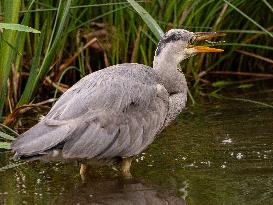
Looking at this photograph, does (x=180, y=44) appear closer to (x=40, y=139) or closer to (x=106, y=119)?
(x=106, y=119)

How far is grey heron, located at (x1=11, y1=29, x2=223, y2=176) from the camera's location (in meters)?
5.13

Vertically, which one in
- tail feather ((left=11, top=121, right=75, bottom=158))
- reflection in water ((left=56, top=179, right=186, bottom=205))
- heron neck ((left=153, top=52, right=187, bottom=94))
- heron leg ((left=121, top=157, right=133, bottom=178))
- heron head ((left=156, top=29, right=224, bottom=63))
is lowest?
reflection in water ((left=56, top=179, right=186, bottom=205))

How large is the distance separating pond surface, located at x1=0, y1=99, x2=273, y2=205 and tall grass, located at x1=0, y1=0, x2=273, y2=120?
909mm

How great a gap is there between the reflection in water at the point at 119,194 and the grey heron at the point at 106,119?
0.62 feet

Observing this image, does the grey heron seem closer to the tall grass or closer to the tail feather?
the tail feather

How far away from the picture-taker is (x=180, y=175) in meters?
5.42

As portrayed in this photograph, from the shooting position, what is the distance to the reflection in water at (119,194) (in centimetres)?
490

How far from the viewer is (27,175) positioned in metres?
5.58

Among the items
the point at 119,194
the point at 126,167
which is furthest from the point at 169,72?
the point at 119,194

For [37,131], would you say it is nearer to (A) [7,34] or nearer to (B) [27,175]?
(B) [27,175]

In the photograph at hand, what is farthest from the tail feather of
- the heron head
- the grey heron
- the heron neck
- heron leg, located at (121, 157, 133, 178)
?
the heron head

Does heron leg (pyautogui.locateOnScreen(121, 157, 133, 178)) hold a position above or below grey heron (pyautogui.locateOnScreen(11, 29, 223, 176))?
below

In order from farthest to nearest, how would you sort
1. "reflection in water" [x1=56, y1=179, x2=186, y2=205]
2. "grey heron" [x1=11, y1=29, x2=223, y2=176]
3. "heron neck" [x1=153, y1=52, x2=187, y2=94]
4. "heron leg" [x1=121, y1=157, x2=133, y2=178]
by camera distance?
"heron neck" [x1=153, y1=52, x2=187, y2=94]
"heron leg" [x1=121, y1=157, x2=133, y2=178]
"grey heron" [x1=11, y1=29, x2=223, y2=176]
"reflection in water" [x1=56, y1=179, x2=186, y2=205]

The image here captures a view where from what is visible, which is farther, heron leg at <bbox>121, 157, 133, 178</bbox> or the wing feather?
heron leg at <bbox>121, 157, 133, 178</bbox>
